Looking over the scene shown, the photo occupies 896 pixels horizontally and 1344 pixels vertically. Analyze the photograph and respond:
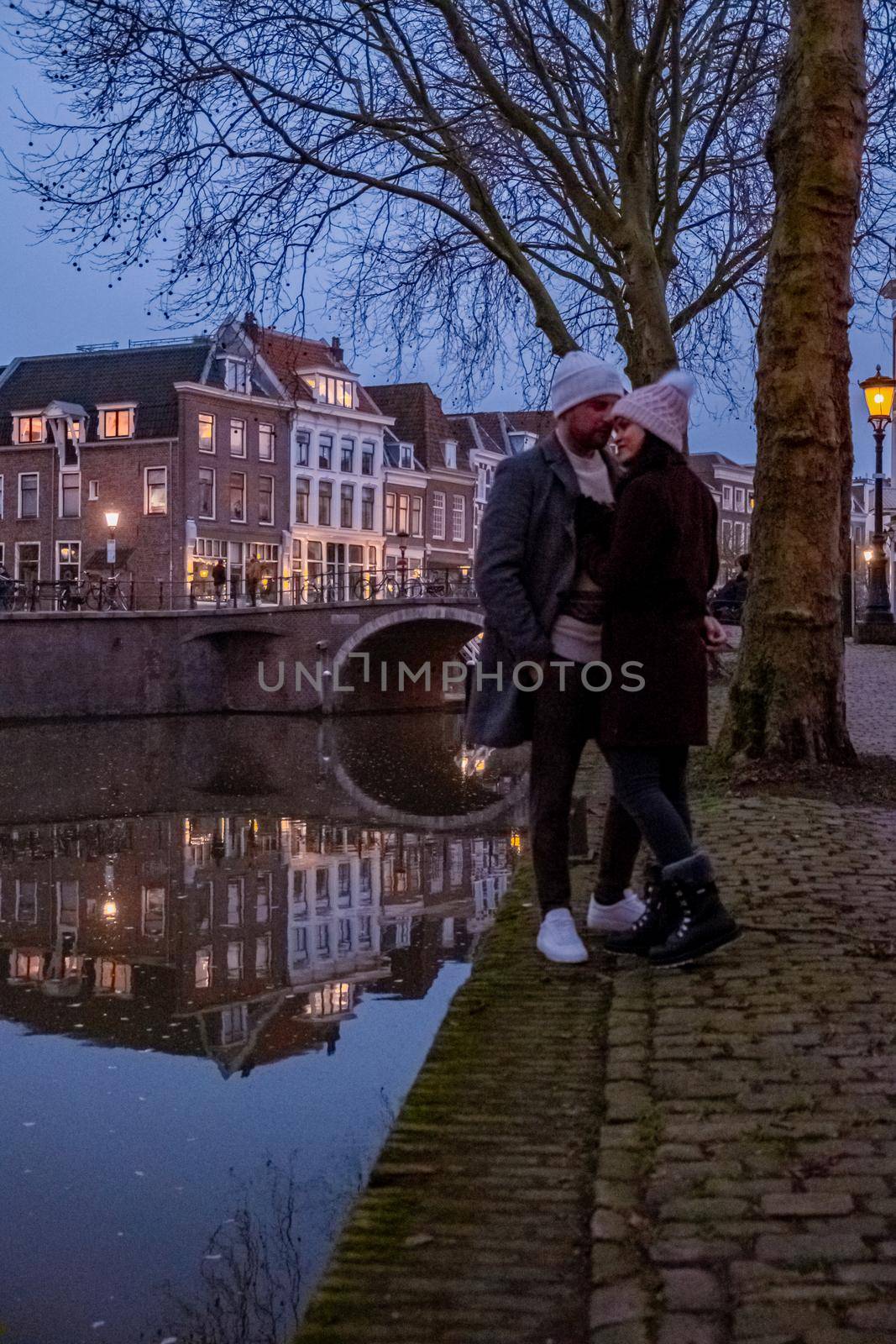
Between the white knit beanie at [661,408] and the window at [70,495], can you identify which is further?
the window at [70,495]

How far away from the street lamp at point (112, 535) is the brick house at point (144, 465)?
0.12m

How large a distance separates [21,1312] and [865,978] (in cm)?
219

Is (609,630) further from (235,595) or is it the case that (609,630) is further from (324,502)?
(324,502)

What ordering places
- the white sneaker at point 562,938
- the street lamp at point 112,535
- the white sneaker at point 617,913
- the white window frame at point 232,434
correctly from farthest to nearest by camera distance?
1. the white window frame at point 232,434
2. the street lamp at point 112,535
3. the white sneaker at point 617,913
4. the white sneaker at point 562,938

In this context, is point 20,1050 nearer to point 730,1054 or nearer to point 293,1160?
point 293,1160

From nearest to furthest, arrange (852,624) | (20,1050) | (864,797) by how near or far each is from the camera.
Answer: (20,1050), (864,797), (852,624)

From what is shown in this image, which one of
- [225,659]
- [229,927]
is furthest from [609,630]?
[225,659]

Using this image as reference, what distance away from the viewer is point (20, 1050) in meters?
4.98

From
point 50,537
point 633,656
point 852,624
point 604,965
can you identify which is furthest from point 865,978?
point 50,537

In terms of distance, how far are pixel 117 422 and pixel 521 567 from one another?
137ft

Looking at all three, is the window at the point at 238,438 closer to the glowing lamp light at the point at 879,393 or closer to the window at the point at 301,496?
the window at the point at 301,496

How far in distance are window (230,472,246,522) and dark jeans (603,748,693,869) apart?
41.6 meters

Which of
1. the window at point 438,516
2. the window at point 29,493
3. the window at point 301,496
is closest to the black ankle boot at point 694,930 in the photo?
the window at point 29,493

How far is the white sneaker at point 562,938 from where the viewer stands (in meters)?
4.51
